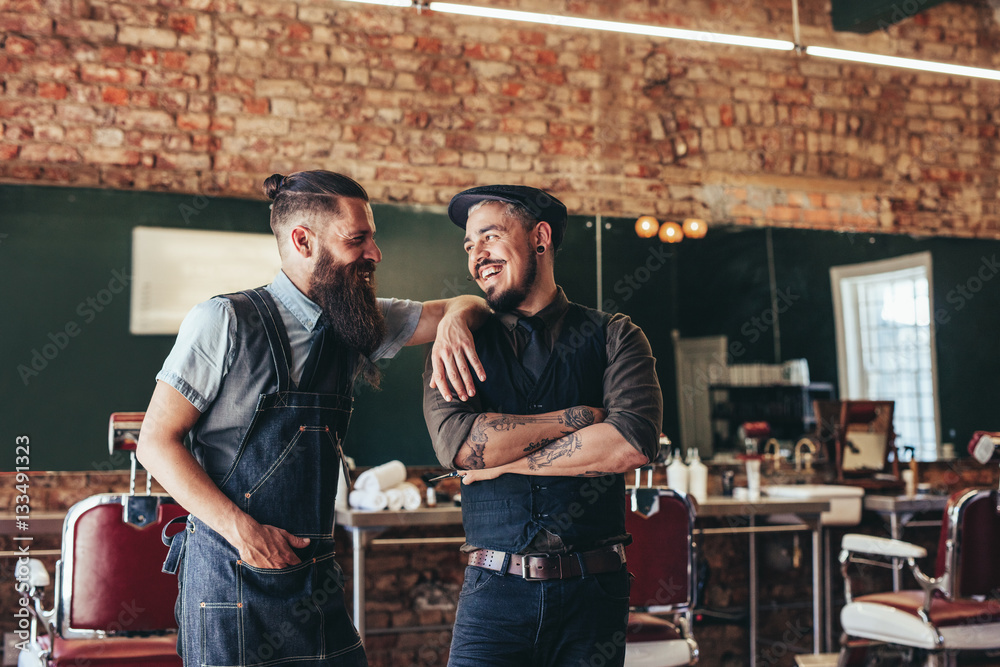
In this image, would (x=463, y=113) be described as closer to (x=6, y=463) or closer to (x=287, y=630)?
(x=6, y=463)

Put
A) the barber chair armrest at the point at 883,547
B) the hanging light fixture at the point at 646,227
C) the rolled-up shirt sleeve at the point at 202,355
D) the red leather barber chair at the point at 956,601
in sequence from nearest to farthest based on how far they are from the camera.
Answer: the rolled-up shirt sleeve at the point at 202,355, the red leather barber chair at the point at 956,601, the barber chair armrest at the point at 883,547, the hanging light fixture at the point at 646,227

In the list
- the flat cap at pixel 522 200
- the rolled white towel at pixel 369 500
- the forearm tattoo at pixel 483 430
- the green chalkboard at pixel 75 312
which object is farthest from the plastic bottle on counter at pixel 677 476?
the forearm tattoo at pixel 483 430

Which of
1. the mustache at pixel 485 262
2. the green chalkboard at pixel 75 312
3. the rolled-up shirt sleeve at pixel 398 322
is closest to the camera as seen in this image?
the mustache at pixel 485 262

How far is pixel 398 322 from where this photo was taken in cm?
217

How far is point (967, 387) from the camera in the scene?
5570 millimetres

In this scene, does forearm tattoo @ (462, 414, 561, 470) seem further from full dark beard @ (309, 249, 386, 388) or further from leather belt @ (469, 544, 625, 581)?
full dark beard @ (309, 249, 386, 388)

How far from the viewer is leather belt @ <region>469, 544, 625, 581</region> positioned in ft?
5.80

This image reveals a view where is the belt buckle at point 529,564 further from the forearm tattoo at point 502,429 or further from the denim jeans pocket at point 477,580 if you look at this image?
the forearm tattoo at point 502,429

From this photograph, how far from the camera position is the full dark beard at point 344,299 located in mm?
1859

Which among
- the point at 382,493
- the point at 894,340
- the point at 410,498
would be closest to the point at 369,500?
the point at 382,493

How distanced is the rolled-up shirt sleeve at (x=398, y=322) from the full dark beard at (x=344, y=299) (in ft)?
0.65

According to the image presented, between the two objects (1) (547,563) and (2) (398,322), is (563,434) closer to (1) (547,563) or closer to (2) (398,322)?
(1) (547,563)

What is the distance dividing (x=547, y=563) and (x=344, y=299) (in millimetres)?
678

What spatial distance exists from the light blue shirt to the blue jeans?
1.92 feet
